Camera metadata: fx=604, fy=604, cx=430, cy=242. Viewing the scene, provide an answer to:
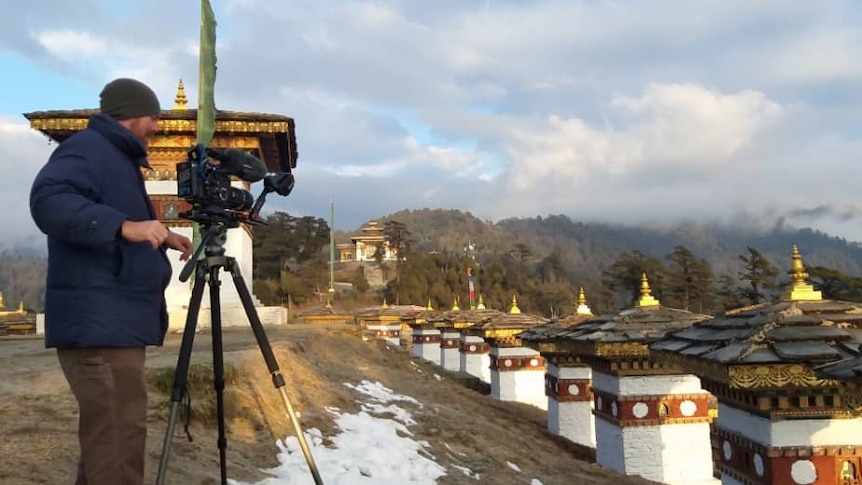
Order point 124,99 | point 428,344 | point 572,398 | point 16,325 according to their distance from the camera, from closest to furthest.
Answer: point 124,99
point 572,398
point 16,325
point 428,344

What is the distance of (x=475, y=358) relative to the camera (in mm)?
23297

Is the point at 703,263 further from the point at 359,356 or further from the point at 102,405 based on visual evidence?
the point at 102,405

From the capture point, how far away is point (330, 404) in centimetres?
716

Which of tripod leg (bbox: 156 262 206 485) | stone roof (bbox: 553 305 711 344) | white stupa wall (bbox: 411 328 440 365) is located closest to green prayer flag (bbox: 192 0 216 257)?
stone roof (bbox: 553 305 711 344)

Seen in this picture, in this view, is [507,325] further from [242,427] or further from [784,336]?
[784,336]

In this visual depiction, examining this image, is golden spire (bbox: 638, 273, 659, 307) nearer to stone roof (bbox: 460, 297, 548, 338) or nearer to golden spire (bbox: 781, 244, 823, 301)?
golden spire (bbox: 781, 244, 823, 301)

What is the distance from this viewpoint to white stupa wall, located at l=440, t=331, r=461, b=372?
26578mm

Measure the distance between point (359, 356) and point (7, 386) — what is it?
32.7 ft

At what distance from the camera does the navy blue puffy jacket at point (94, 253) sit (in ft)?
6.57

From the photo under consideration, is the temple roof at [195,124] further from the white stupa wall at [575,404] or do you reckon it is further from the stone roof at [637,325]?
the stone roof at [637,325]

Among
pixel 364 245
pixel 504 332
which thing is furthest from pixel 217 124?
pixel 364 245

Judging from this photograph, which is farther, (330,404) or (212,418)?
(330,404)

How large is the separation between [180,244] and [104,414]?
0.66 meters

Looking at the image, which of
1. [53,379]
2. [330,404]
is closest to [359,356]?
[330,404]
